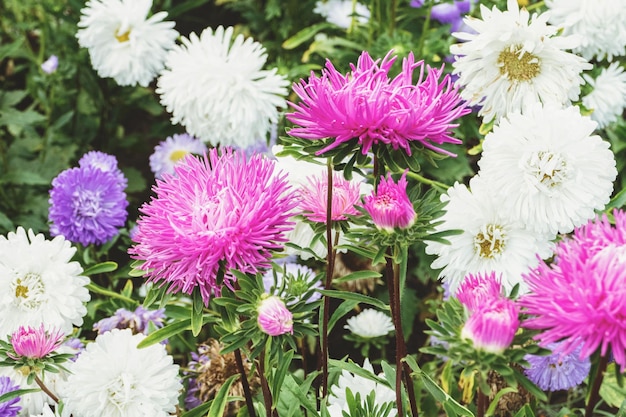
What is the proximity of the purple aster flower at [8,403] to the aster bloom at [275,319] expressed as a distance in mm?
603

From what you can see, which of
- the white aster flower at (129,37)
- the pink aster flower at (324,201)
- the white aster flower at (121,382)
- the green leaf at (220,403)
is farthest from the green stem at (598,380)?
the white aster flower at (129,37)

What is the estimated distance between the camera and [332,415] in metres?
1.30

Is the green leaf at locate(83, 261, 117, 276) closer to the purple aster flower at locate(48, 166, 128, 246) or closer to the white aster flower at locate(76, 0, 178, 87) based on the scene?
the purple aster flower at locate(48, 166, 128, 246)

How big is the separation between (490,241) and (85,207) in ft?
3.14

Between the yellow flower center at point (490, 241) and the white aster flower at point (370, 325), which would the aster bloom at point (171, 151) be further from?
the yellow flower center at point (490, 241)

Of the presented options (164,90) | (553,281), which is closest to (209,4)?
(164,90)

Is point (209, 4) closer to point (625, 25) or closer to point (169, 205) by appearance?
point (625, 25)

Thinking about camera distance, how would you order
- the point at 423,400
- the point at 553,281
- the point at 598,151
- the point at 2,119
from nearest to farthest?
the point at 553,281 < the point at 598,151 < the point at 423,400 < the point at 2,119

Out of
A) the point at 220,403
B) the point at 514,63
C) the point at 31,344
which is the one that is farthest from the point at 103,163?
the point at 514,63

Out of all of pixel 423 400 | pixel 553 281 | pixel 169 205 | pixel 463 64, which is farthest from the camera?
pixel 423 400

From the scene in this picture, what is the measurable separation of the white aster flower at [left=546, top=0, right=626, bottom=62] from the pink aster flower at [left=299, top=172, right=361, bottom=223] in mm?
780

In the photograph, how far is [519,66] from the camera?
1.37 m

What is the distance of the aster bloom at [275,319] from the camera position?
1.00 meters

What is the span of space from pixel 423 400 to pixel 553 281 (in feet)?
3.58
